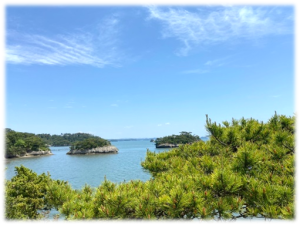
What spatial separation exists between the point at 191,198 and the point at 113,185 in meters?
1.33

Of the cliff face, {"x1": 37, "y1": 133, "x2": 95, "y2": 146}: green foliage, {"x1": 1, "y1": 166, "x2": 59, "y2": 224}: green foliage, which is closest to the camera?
{"x1": 1, "y1": 166, "x2": 59, "y2": 224}: green foliage

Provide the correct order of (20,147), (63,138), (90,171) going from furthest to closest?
(63,138)
(20,147)
(90,171)

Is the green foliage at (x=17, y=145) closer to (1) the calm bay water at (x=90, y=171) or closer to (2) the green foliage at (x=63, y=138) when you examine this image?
(1) the calm bay water at (x=90, y=171)

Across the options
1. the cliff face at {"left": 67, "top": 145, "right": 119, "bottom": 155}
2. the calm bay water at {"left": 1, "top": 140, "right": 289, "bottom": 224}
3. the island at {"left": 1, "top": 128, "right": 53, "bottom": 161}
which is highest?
the island at {"left": 1, "top": 128, "right": 53, "bottom": 161}

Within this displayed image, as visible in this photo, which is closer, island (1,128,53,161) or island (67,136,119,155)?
island (1,128,53,161)

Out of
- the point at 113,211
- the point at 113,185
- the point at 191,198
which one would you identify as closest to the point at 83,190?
the point at 113,185

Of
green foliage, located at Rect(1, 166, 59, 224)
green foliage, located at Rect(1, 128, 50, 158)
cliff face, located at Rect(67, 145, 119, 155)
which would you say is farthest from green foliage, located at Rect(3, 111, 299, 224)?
cliff face, located at Rect(67, 145, 119, 155)

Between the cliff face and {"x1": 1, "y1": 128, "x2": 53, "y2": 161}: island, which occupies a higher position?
{"x1": 1, "y1": 128, "x2": 53, "y2": 161}: island

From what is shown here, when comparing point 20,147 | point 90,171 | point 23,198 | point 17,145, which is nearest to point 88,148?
Answer: point 20,147

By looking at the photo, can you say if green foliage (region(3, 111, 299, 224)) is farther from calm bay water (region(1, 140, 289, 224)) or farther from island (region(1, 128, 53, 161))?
island (region(1, 128, 53, 161))

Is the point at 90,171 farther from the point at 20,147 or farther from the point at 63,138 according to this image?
the point at 63,138

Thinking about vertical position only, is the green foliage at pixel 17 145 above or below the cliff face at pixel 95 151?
above

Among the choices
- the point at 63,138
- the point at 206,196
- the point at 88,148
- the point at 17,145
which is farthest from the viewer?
the point at 63,138

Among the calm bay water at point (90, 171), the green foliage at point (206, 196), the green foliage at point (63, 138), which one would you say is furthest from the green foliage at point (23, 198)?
the green foliage at point (63, 138)
